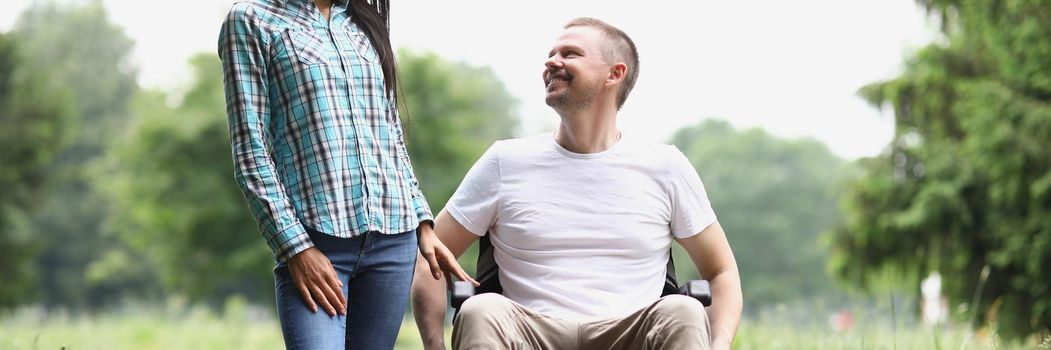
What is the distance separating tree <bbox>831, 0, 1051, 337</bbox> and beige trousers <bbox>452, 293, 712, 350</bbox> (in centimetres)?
638

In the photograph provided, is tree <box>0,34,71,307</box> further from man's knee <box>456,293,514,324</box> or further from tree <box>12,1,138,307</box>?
man's knee <box>456,293,514,324</box>

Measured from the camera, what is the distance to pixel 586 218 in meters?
2.71

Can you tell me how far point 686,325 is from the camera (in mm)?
2381

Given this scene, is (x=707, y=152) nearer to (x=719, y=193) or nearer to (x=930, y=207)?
(x=719, y=193)

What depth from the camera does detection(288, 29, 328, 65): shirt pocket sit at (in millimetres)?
2234

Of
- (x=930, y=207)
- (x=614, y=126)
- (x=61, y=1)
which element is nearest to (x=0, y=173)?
(x=930, y=207)

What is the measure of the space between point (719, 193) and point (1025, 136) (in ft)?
127

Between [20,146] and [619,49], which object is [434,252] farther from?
[20,146]

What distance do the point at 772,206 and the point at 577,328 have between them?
4593cm

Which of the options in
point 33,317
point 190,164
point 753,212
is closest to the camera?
point 33,317

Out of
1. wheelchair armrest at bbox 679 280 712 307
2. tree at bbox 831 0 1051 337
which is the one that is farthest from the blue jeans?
tree at bbox 831 0 1051 337

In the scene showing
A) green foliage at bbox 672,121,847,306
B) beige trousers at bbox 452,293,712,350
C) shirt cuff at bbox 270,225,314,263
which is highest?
shirt cuff at bbox 270,225,314,263

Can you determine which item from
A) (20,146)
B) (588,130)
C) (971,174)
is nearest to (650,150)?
(588,130)

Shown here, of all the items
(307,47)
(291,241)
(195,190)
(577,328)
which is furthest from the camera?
(195,190)
